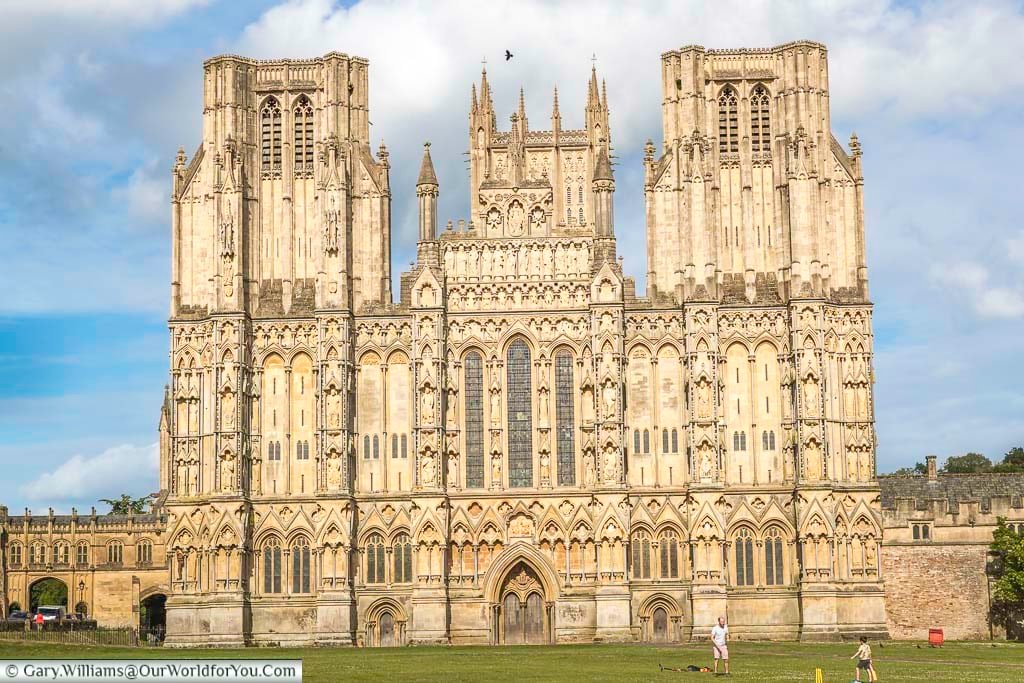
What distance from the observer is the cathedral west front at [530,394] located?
252ft

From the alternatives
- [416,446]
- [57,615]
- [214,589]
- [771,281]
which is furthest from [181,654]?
[57,615]

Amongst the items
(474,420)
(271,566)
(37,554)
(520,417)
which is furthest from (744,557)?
(37,554)

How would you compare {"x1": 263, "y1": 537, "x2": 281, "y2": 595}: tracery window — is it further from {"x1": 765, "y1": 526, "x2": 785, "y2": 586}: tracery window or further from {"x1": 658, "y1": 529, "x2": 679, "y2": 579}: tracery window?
{"x1": 765, "y1": 526, "x2": 785, "y2": 586}: tracery window

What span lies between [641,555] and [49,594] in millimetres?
62220

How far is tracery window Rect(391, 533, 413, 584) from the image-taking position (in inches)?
3071

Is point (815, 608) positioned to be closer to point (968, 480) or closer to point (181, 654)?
point (968, 480)

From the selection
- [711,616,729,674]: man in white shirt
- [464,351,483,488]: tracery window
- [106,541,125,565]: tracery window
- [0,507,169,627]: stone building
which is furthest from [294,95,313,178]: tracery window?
[106,541,125,565]: tracery window

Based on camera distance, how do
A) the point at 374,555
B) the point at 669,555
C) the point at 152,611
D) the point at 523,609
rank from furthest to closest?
the point at 152,611 → the point at 374,555 → the point at 523,609 → the point at 669,555

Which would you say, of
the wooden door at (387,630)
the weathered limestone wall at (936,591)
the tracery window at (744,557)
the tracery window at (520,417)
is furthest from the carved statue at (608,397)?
the weathered limestone wall at (936,591)

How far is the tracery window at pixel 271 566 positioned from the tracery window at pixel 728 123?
30800 mm

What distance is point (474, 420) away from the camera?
79.2m

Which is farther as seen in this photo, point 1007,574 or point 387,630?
point 387,630

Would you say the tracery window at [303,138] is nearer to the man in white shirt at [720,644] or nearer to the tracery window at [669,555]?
the tracery window at [669,555]

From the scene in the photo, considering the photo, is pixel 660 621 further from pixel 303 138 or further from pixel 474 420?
pixel 303 138
